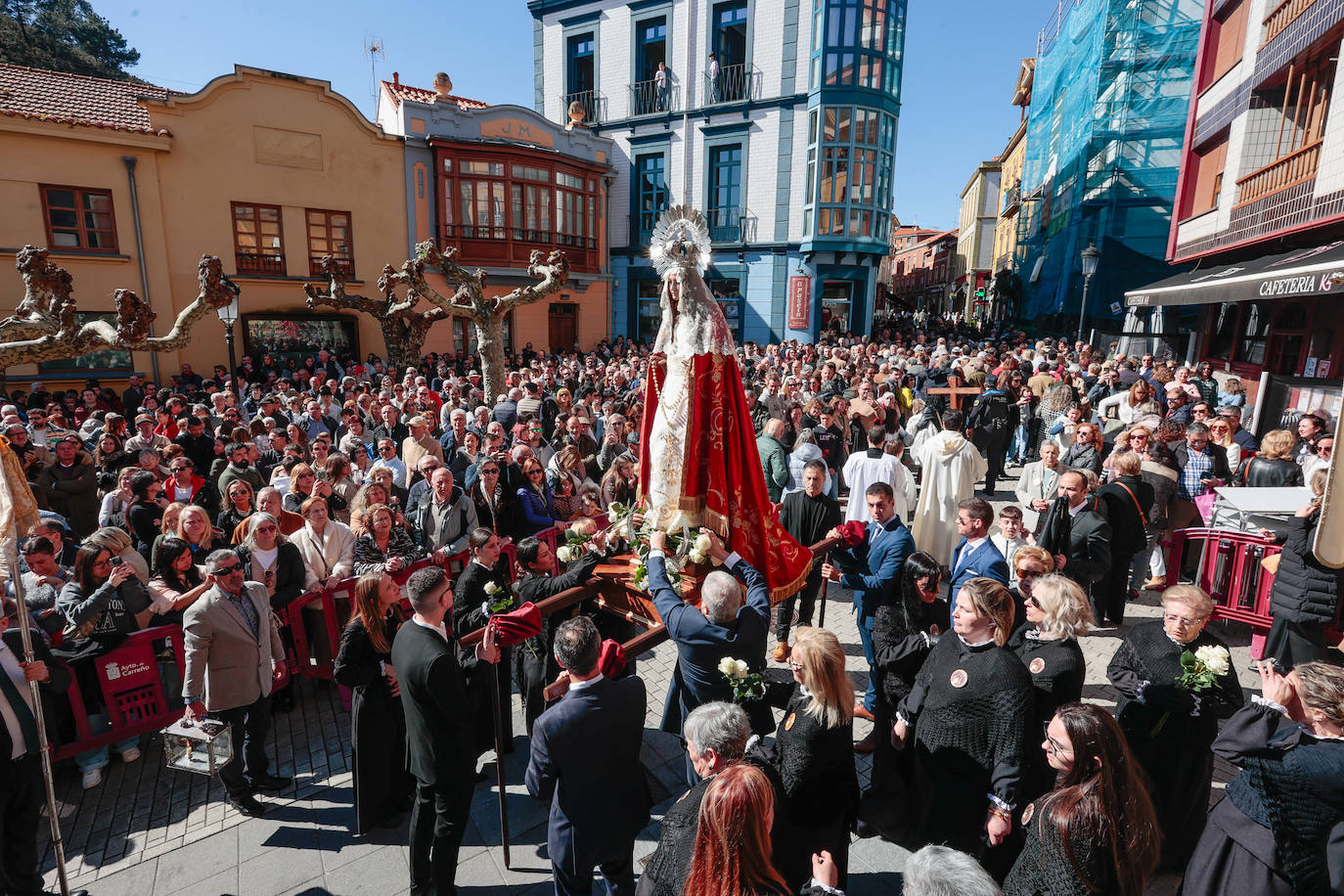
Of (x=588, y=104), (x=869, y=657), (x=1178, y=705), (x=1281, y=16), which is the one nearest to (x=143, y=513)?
(x=869, y=657)

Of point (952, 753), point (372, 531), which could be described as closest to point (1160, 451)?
point (952, 753)

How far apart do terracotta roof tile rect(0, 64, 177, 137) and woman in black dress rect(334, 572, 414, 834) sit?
20504 millimetres

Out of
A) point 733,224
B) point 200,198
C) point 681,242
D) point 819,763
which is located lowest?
point 819,763

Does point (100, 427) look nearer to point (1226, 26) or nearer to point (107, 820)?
point (107, 820)

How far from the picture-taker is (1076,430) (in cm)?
779

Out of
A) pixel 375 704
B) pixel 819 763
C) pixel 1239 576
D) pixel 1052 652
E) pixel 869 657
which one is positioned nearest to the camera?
pixel 819 763

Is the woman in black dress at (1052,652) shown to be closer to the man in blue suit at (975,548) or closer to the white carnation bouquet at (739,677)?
the man in blue suit at (975,548)

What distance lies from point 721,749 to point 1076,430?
6803 millimetres

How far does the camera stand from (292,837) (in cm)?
423

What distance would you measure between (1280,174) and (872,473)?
11761mm

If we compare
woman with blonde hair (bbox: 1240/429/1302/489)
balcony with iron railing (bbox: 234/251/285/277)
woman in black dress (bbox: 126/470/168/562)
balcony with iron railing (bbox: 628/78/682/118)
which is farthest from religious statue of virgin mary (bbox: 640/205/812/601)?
balcony with iron railing (bbox: 628/78/682/118)

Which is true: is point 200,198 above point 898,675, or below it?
above

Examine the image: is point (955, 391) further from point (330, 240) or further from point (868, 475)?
point (330, 240)

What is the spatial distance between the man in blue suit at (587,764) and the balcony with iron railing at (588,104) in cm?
2804
